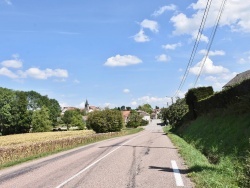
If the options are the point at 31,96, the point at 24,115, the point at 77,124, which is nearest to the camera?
the point at 24,115

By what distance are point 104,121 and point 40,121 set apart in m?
53.2

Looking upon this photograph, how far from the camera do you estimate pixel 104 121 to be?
68438mm

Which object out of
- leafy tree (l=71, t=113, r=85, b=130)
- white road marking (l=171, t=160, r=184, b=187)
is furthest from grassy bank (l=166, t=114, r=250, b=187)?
leafy tree (l=71, t=113, r=85, b=130)

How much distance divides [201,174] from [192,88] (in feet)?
97.1

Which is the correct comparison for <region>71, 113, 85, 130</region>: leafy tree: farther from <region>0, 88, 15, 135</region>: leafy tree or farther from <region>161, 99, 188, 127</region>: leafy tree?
<region>161, 99, 188, 127</region>: leafy tree

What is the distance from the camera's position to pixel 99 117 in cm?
6850

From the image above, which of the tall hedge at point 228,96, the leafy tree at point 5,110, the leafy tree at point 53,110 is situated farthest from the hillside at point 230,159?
the leafy tree at point 53,110

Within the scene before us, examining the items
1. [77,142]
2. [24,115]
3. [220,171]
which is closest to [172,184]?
[220,171]

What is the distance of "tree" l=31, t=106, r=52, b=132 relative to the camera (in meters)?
114

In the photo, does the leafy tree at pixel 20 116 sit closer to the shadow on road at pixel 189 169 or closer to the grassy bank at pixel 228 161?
the grassy bank at pixel 228 161

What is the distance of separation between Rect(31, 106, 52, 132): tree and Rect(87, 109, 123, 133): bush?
49.4m

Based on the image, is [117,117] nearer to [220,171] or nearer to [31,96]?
[220,171]

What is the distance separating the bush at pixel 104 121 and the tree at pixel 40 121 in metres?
49.4

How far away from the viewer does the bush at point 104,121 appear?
6831 centimetres
